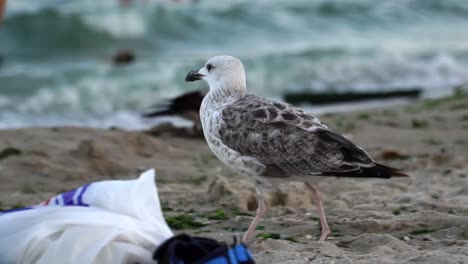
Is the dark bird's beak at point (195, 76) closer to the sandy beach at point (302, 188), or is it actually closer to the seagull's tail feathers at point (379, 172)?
the sandy beach at point (302, 188)

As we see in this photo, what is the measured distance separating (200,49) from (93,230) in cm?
1481

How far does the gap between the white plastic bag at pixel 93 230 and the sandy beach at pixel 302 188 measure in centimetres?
70

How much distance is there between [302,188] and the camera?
6.38 m

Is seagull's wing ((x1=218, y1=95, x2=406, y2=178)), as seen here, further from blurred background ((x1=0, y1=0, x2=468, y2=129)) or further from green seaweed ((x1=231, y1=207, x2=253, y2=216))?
blurred background ((x1=0, y1=0, x2=468, y2=129))

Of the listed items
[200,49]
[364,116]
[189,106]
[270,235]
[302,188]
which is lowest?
[200,49]

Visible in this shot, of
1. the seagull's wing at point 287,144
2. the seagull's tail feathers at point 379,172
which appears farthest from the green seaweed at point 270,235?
the seagull's tail feathers at point 379,172

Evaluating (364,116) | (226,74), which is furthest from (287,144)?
(364,116)

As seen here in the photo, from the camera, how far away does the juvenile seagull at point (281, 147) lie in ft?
16.7

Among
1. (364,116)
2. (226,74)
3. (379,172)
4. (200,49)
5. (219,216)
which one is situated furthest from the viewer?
(200,49)

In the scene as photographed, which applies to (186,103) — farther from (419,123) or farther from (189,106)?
(419,123)

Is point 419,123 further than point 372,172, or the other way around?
point 419,123

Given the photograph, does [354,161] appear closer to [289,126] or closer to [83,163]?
[289,126]

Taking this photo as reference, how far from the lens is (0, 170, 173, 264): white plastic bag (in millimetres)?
3875

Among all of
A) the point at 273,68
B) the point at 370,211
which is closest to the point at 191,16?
the point at 273,68
